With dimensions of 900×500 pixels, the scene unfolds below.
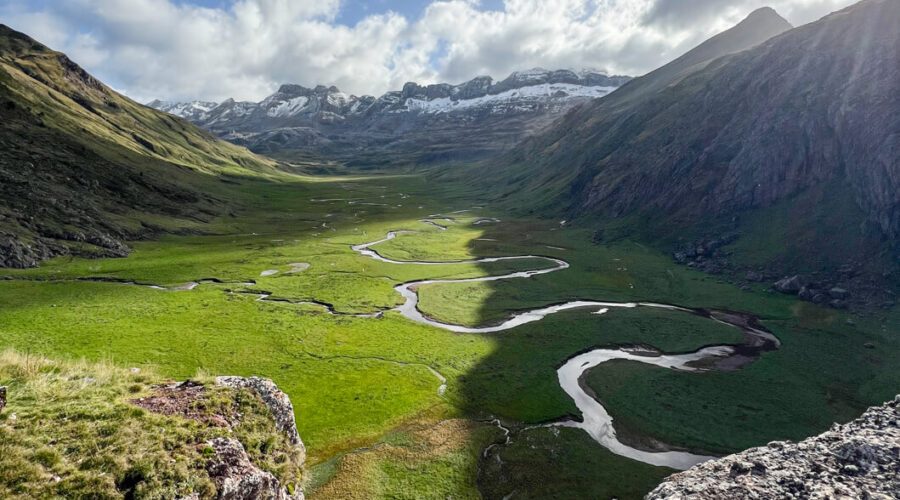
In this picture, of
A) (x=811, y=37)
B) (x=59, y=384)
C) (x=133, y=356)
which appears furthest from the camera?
(x=811, y=37)

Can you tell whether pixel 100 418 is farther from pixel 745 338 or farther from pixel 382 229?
pixel 382 229

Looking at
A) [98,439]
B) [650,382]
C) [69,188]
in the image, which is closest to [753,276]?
[650,382]

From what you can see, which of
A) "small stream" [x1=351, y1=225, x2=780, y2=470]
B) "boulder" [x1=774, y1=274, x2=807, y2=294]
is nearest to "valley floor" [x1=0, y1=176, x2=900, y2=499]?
"small stream" [x1=351, y1=225, x2=780, y2=470]

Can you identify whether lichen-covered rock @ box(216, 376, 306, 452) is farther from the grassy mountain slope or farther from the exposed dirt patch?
the grassy mountain slope

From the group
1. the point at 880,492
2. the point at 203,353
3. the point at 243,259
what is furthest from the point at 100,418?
the point at 243,259

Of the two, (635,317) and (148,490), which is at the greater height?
(148,490)

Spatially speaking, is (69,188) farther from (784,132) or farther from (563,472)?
(784,132)

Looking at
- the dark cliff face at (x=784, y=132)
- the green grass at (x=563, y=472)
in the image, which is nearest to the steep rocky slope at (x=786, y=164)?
the dark cliff face at (x=784, y=132)
